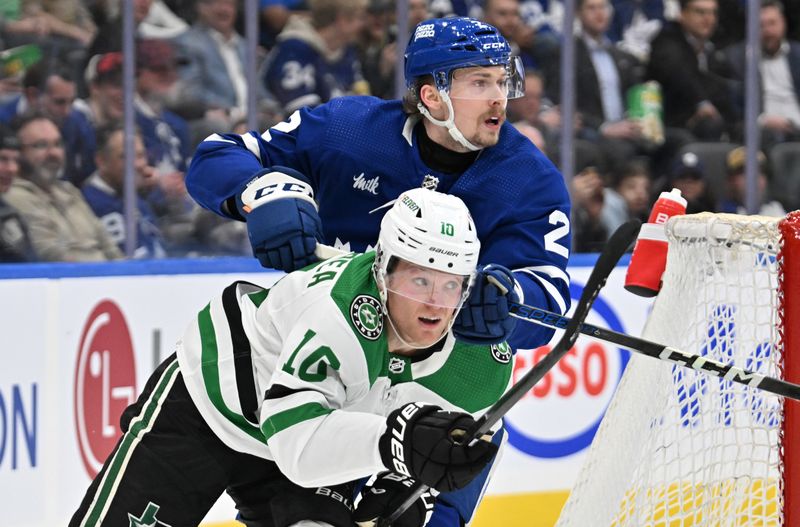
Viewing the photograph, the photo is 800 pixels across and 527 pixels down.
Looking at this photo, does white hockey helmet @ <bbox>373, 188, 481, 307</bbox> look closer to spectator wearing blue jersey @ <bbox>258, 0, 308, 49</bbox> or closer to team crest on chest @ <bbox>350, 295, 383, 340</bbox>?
team crest on chest @ <bbox>350, 295, 383, 340</bbox>

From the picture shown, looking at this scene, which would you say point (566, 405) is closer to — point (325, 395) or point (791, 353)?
point (791, 353)

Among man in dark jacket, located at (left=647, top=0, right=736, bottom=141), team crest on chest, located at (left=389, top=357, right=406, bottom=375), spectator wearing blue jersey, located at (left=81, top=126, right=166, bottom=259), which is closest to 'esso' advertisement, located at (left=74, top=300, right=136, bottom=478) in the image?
spectator wearing blue jersey, located at (left=81, top=126, right=166, bottom=259)

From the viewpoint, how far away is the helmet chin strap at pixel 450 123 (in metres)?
Result: 2.74

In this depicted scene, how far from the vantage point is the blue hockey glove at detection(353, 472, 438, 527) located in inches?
104

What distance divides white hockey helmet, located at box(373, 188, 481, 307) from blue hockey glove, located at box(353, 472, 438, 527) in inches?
19.2

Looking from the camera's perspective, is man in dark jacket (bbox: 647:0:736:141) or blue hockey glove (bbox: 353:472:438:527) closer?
blue hockey glove (bbox: 353:472:438:527)

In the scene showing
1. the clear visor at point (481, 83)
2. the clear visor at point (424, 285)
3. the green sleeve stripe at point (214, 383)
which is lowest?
the green sleeve stripe at point (214, 383)

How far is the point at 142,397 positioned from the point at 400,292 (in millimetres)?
711

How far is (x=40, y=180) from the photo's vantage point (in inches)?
177

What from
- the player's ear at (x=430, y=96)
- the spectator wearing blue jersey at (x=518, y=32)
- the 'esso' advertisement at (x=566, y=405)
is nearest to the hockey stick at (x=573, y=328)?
the player's ear at (x=430, y=96)

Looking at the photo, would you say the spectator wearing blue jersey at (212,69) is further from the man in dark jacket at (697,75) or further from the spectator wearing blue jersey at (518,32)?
the man in dark jacket at (697,75)

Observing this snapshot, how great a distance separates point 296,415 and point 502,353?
0.51m

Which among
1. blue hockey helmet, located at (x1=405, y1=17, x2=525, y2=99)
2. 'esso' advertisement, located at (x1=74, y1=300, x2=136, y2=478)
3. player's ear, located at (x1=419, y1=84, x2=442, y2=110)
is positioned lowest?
'esso' advertisement, located at (x1=74, y1=300, x2=136, y2=478)

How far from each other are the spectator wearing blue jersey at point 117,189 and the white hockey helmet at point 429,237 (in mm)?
2419
